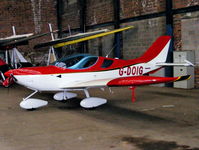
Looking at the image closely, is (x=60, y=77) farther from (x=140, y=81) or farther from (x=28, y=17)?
(x=28, y=17)

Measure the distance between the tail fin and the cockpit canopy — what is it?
2.04 metres

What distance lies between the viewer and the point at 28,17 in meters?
18.6

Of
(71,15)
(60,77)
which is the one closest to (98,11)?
(71,15)

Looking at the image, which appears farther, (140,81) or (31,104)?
(31,104)

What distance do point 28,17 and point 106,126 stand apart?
14.8 metres

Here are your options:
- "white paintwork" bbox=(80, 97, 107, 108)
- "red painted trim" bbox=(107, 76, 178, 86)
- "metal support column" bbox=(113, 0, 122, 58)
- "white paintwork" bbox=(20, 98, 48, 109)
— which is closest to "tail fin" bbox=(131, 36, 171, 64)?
"white paintwork" bbox=(80, 97, 107, 108)

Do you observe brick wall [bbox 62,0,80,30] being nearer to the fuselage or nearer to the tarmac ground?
the tarmac ground

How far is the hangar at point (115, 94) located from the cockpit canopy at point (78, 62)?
1.18m

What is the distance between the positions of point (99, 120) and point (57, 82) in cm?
184

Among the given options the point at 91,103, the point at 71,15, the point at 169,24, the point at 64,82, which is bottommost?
the point at 91,103

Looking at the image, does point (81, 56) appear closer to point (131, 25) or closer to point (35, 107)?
point (35, 107)

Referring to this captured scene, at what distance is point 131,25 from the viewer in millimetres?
13594

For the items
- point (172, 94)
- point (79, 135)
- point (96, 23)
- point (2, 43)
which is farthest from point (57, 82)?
point (96, 23)

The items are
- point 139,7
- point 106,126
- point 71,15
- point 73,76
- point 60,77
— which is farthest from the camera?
point 71,15
